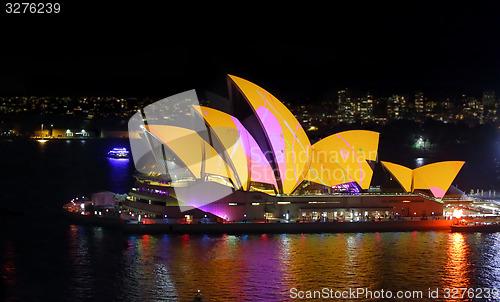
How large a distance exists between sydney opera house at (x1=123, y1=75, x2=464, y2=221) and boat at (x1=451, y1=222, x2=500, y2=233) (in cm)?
119

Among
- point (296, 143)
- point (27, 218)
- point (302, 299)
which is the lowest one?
point (302, 299)

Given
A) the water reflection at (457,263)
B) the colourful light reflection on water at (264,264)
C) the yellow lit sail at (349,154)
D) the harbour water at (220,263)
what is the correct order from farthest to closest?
the yellow lit sail at (349,154) → the water reflection at (457,263) → the colourful light reflection on water at (264,264) → the harbour water at (220,263)

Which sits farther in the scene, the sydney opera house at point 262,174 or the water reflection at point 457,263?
the sydney opera house at point 262,174

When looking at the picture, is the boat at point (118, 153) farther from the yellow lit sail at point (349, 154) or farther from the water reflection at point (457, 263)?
the water reflection at point (457, 263)

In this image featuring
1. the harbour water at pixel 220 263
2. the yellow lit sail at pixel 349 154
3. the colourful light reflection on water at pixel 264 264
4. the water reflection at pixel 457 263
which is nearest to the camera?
the harbour water at pixel 220 263

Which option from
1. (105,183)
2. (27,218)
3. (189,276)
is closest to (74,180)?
(105,183)

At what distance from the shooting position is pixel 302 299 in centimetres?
1611

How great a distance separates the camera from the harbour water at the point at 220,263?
16.6 m

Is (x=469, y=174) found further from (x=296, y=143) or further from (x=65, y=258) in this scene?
(x=65, y=258)

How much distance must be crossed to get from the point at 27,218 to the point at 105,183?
13099 millimetres

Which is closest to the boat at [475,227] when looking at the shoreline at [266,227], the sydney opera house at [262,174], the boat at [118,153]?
the shoreline at [266,227]

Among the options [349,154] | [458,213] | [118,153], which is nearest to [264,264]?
[349,154]

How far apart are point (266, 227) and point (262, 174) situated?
243cm

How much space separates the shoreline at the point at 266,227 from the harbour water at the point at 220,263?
0.49 meters
